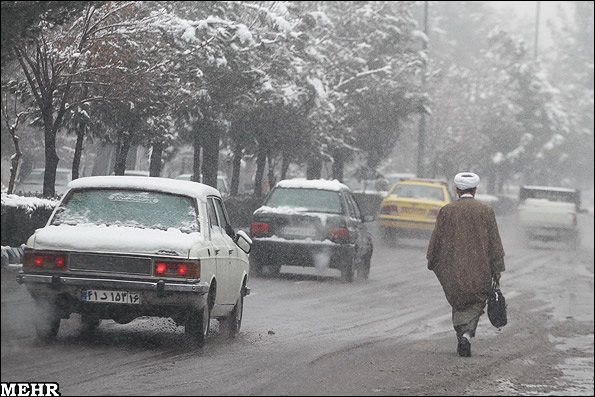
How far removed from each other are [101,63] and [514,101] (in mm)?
61457

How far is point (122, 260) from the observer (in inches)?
379

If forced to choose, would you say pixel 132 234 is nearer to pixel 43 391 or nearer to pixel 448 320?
pixel 43 391

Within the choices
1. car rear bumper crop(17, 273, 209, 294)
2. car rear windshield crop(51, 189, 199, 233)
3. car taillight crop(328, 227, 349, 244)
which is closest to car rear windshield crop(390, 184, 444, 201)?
car taillight crop(328, 227, 349, 244)

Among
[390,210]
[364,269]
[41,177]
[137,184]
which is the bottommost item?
[364,269]

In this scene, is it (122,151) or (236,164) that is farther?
(236,164)

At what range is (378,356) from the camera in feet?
35.2

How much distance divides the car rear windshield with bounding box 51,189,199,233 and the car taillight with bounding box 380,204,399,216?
20.9 meters

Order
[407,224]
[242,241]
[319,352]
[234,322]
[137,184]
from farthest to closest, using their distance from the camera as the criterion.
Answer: [407,224], [234,322], [242,241], [319,352], [137,184]

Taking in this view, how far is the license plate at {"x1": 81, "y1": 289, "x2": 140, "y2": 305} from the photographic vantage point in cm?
954

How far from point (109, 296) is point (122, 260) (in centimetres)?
31

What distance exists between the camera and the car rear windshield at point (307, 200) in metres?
20.0

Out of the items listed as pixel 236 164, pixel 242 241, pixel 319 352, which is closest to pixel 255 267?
pixel 242 241

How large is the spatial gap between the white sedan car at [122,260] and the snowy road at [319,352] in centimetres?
27

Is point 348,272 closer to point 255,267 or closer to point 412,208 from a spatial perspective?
point 255,267
